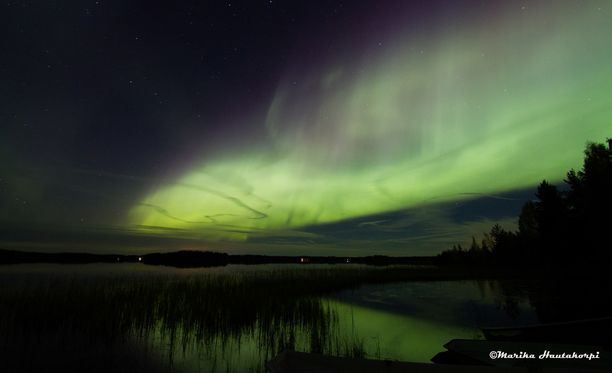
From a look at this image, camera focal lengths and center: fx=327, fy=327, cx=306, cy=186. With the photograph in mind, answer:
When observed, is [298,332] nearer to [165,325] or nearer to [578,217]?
[165,325]

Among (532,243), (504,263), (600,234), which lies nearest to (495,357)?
(600,234)

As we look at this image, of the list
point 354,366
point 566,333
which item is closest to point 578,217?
point 566,333

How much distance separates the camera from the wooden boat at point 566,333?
26.3ft

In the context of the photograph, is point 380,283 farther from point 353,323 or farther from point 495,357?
point 495,357

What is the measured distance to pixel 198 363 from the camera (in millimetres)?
9562

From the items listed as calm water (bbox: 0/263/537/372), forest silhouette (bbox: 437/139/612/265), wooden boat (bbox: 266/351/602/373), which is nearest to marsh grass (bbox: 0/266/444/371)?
calm water (bbox: 0/263/537/372)

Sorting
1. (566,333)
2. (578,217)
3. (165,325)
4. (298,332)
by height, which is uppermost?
(578,217)

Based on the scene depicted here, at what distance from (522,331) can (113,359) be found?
1160 centimetres

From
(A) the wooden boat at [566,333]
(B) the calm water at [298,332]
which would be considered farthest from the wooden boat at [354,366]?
(A) the wooden boat at [566,333]

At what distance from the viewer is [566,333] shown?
8.44 metres

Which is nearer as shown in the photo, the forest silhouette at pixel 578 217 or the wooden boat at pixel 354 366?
the wooden boat at pixel 354 366

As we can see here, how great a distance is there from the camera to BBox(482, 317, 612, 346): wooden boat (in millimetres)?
8023

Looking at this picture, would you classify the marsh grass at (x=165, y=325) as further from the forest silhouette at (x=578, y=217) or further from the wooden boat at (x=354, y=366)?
the forest silhouette at (x=578, y=217)

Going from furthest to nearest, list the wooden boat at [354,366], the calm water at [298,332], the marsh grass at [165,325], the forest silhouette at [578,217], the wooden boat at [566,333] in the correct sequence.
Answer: the forest silhouette at [578,217] < the marsh grass at [165,325] < the calm water at [298,332] < the wooden boat at [566,333] < the wooden boat at [354,366]
